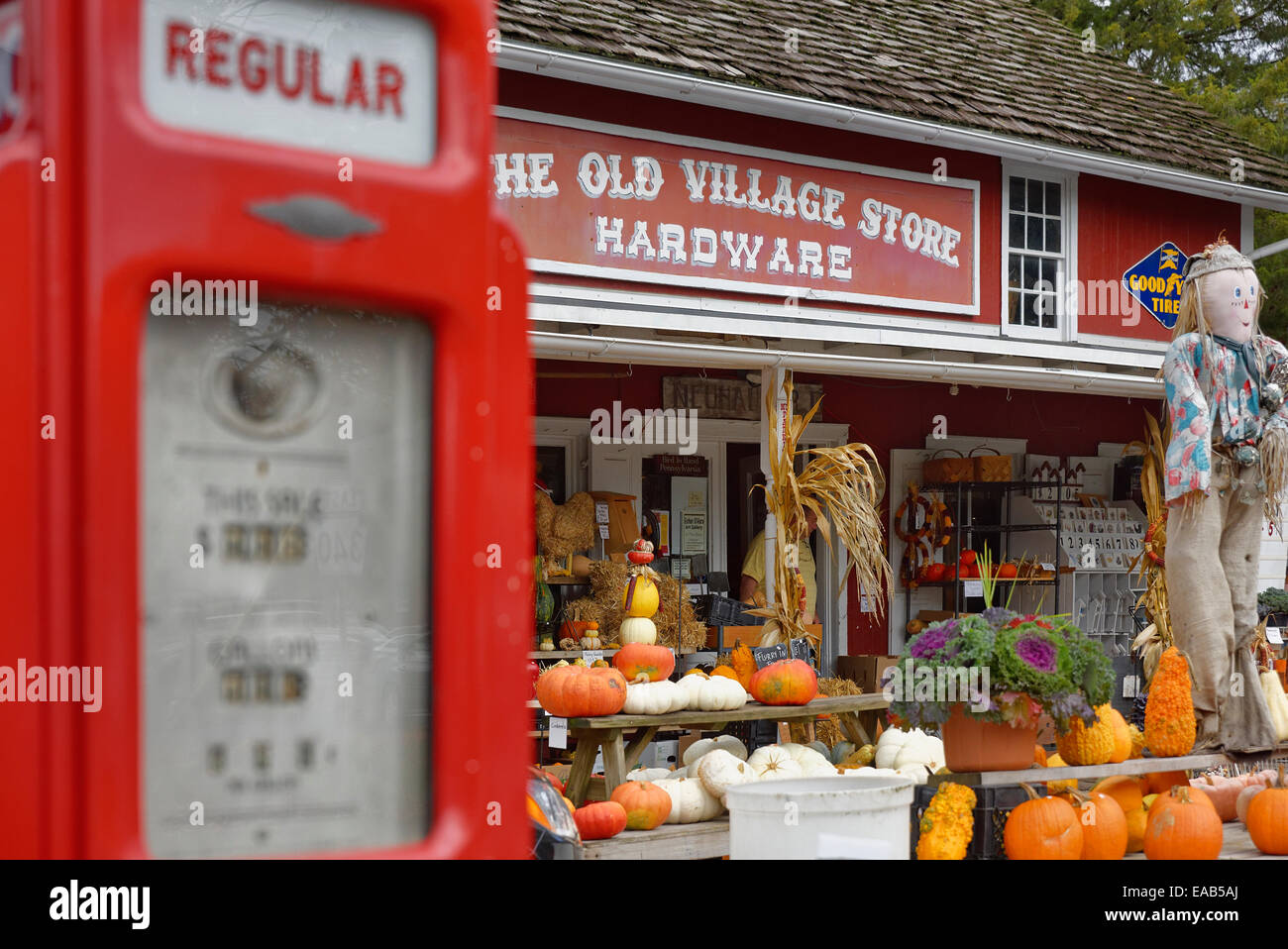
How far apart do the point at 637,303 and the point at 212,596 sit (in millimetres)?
6854

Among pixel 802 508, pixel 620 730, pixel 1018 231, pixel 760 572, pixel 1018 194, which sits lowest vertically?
pixel 620 730

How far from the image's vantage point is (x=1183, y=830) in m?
5.28

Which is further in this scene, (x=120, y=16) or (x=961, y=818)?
(x=961, y=818)

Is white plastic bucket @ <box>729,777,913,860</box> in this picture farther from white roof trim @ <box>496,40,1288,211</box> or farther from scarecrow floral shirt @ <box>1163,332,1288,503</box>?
white roof trim @ <box>496,40,1288,211</box>

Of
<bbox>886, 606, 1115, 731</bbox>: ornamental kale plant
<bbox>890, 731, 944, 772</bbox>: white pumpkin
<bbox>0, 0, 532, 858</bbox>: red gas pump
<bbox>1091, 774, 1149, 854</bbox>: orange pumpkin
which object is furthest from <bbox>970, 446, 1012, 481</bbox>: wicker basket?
<bbox>0, 0, 532, 858</bbox>: red gas pump

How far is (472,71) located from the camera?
1804 mm

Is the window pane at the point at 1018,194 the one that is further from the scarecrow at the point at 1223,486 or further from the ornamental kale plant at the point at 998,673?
the ornamental kale plant at the point at 998,673

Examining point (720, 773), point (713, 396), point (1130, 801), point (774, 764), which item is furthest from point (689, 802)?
point (713, 396)

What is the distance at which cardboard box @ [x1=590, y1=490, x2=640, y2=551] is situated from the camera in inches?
386

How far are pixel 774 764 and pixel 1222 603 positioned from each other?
2152mm

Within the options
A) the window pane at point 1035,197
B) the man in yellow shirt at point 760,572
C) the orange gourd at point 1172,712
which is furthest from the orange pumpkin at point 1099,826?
the window pane at point 1035,197

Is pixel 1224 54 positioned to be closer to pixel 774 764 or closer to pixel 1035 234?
pixel 1035 234
